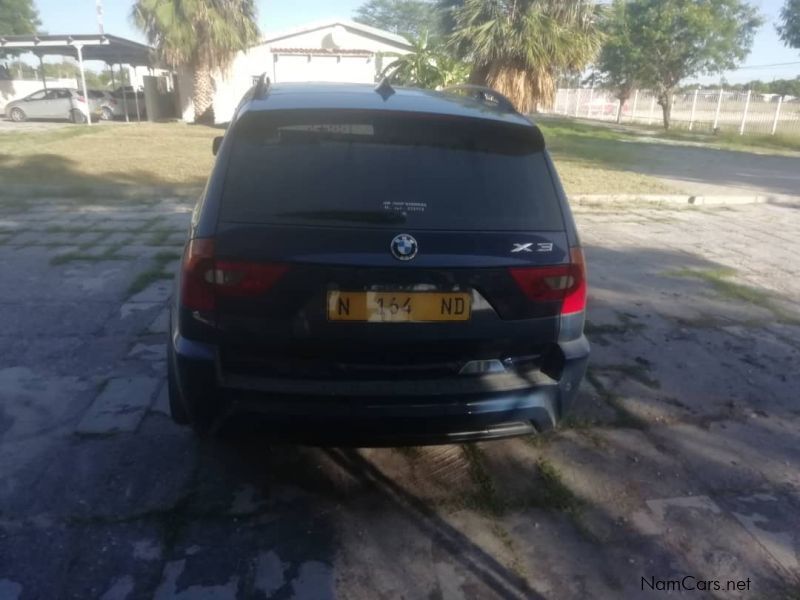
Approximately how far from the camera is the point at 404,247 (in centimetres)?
235

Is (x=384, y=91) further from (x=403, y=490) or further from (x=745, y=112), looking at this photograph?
(x=745, y=112)

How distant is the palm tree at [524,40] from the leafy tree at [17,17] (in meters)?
37.9

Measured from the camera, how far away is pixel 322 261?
7.61 feet

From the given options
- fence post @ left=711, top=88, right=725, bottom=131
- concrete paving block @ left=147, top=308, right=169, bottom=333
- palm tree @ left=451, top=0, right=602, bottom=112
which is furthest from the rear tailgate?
fence post @ left=711, top=88, right=725, bottom=131

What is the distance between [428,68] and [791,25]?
22.0m

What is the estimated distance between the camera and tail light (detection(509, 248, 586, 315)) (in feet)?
8.23

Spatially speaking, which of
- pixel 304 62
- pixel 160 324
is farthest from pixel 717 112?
pixel 160 324

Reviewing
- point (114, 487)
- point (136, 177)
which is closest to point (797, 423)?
point (114, 487)

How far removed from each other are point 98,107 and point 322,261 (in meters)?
30.8

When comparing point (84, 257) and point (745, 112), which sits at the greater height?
point (745, 112)

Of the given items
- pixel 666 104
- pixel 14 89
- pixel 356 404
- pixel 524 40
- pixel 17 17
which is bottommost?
pixel 356 404

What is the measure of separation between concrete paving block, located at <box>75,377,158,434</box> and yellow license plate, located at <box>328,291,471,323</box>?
64.8 inches

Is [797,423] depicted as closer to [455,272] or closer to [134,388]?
[455,272]

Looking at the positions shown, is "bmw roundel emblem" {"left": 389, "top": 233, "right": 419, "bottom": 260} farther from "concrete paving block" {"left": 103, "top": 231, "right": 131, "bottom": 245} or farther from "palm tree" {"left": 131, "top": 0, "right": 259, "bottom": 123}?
"palm tree" {"left": 131, "top": 0, "right": 259, "bottom": 123}
